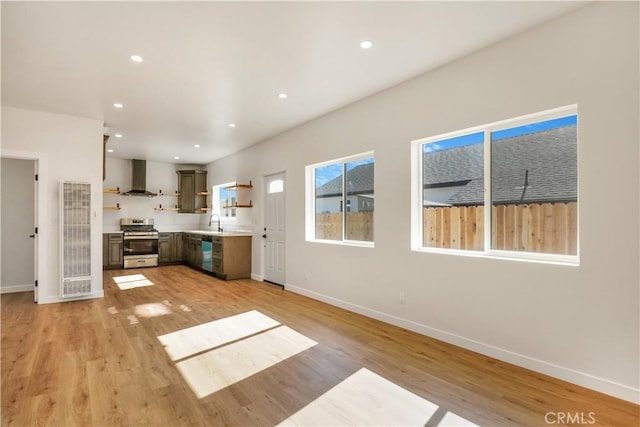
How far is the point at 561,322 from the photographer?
2.58m

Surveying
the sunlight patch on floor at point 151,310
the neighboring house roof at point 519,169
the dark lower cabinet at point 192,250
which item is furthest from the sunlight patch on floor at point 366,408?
the dark lower cabinet at point 192,250

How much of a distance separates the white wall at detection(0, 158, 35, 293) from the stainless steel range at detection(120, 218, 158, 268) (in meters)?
2.39

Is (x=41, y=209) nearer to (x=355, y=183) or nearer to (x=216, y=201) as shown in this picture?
(x=216, y=201)

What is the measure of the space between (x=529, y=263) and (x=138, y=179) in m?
8.98

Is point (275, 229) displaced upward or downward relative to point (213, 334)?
upward

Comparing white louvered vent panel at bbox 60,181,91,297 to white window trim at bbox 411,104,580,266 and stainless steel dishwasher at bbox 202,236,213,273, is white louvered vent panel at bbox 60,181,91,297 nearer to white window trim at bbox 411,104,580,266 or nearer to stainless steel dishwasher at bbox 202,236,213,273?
stainless steel dishwasher at bbox 202,236,213,273

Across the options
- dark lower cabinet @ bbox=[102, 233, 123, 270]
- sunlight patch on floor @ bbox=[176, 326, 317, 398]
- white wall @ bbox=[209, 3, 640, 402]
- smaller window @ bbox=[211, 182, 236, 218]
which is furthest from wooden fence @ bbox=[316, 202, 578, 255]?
dark lower cabinet @ bbox=[102, 233, 123, 270]

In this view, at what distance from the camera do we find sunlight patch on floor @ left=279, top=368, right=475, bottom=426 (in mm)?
2062

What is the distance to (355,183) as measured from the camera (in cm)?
476

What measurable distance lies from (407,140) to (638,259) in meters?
2.24

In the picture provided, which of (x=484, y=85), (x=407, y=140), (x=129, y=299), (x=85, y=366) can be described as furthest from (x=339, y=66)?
(x=129, y=299)

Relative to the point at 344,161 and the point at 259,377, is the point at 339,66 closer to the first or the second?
the point at 344,161

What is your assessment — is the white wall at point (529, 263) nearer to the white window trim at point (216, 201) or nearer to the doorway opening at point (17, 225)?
the white window trim at point (216, 201)

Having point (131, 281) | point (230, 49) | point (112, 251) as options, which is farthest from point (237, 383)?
point (112, 251)
